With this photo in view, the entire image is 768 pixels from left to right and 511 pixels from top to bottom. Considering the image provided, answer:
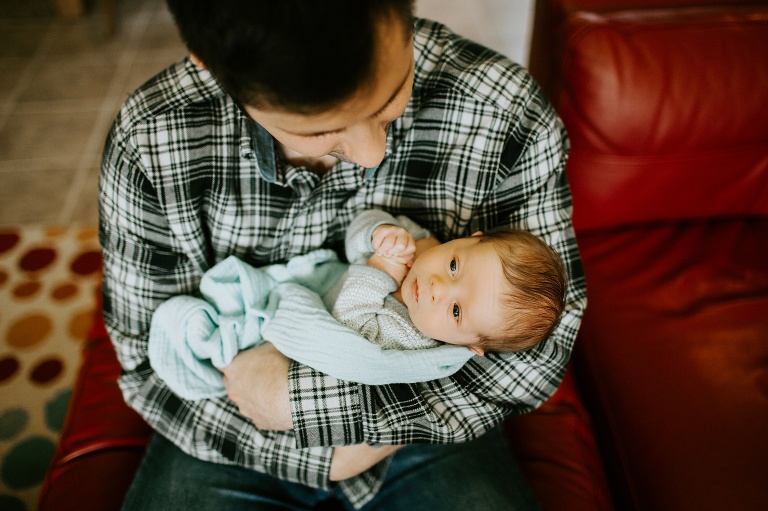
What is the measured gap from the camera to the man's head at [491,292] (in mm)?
861

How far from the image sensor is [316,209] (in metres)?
0.99

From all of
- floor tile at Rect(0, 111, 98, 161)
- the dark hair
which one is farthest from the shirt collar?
floor tile at Rect(0, 111, 98, 161)

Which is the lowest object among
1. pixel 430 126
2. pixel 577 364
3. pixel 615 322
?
pixel 577 364

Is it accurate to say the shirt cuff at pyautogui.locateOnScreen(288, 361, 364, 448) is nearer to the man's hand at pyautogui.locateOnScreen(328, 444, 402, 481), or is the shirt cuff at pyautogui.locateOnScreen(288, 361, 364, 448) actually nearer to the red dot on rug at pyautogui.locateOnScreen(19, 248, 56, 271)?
the man's hand at pyautogui.locateOnScreen(328, 444, 402, 481)

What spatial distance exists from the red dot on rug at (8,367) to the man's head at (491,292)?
60.9 inches

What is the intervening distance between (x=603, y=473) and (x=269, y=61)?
43.1 inches

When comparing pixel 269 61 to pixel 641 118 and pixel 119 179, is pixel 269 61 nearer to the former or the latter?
pixel 119 179

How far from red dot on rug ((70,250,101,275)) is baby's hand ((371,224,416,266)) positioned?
1.52 m

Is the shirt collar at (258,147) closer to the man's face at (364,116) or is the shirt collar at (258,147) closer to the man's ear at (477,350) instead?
the man's face at (364,116)

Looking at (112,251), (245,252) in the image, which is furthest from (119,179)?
(245,252)

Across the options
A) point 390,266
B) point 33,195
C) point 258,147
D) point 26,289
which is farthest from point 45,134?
point 390,266

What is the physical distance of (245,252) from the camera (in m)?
1.01

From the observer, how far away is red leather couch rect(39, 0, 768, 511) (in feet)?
3.43

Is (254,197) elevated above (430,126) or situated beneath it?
situated beneath
